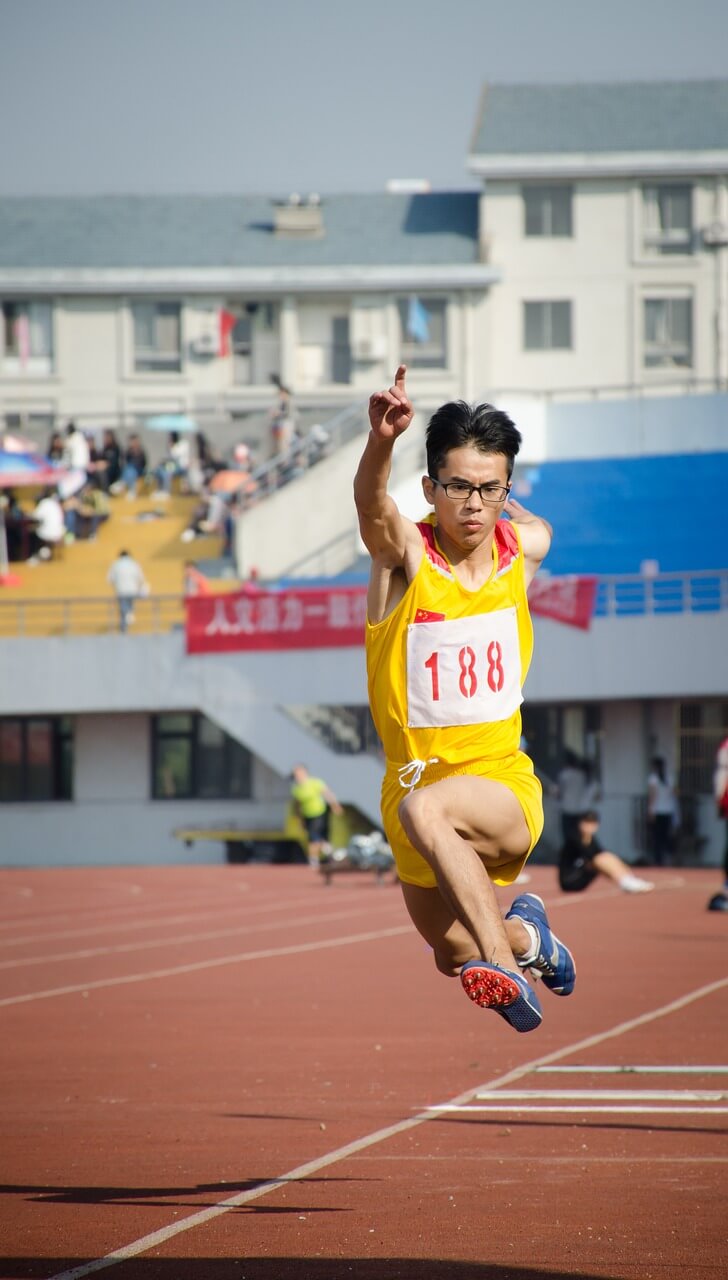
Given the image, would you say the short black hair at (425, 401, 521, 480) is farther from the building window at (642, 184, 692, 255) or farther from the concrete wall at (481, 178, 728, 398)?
the building window at (642, 184, 692, 255)

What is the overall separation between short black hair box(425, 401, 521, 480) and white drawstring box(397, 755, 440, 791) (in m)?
0.93

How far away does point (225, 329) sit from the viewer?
1917 inches

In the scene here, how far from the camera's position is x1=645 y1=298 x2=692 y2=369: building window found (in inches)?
1937

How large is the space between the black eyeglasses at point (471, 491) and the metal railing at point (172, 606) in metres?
26.4

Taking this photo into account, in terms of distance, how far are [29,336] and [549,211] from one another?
13.6 meters

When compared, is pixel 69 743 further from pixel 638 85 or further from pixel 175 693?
pixel 638 85

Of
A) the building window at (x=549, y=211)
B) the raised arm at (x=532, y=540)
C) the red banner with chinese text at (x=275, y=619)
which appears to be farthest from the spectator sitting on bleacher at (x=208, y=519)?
the raised arm at (x=532, y=540)

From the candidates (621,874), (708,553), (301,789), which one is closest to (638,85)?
(708,553)

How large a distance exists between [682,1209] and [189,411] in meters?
43.7

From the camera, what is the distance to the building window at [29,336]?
4988 cm

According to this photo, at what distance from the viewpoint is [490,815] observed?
20.4 feet

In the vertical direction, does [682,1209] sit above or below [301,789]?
above

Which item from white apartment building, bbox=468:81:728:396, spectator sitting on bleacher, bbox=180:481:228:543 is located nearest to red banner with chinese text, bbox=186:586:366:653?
spectator sitting on bleacher, bbox=180:481:228:543

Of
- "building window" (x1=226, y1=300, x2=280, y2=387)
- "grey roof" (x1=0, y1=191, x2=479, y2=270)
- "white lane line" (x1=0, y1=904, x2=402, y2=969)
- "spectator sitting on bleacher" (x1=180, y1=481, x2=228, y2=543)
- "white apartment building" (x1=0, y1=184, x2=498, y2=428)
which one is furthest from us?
"grey roof" (x1=0, y1=191, x2=479, y2=270)
